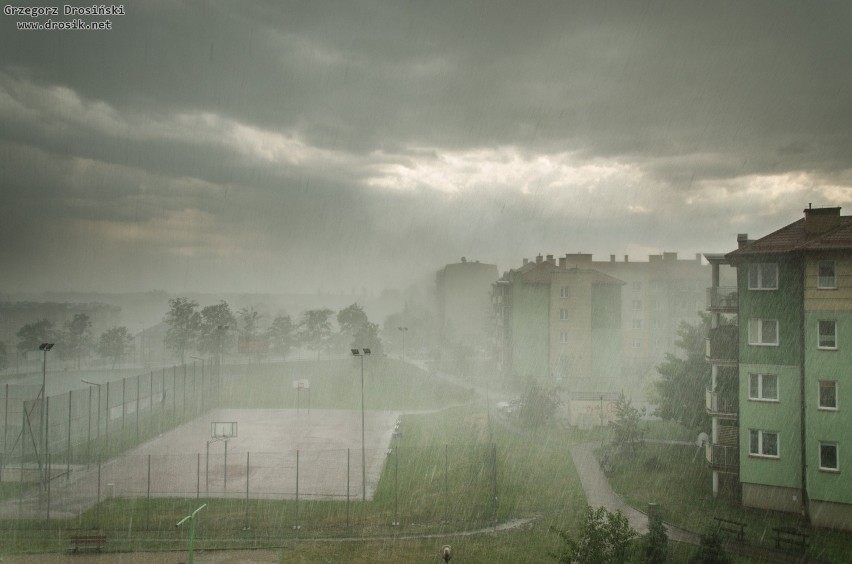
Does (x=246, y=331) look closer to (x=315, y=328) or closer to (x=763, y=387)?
(x=315, y=328)

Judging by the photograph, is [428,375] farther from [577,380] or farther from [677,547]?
[677,547]

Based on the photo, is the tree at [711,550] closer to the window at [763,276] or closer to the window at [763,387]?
the window at [763,387]

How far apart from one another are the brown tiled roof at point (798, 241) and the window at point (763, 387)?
4600mm

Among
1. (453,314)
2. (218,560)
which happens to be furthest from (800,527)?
(453,314)

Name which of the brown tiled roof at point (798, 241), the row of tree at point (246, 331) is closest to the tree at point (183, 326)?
the row of tree at point (246, 331)

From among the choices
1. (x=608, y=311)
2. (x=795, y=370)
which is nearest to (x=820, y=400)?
(x=795, y=370)

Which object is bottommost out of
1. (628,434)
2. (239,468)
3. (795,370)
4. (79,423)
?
(239,468)

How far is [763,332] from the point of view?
22.3 metres

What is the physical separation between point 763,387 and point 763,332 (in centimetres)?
205

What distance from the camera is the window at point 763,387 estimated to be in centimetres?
2198

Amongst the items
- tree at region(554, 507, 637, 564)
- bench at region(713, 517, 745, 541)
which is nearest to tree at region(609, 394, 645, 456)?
bench at region(713, 517, 745, 541)

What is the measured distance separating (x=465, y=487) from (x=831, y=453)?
45.0ft

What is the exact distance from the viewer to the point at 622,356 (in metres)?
59.3

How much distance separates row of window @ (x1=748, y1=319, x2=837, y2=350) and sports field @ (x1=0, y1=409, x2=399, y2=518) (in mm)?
16203
